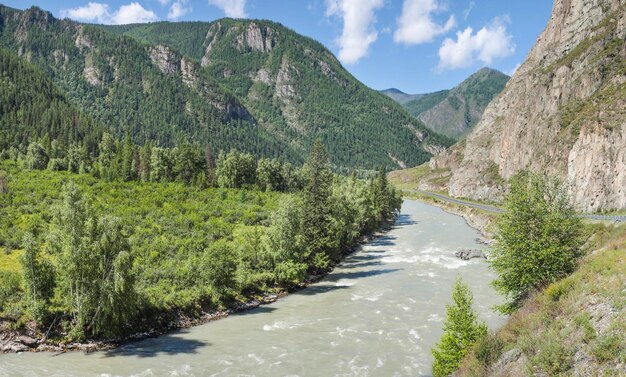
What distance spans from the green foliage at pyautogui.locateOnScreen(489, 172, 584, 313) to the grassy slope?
9.85 ft

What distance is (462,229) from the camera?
107m

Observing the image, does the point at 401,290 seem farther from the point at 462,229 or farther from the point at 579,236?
the point at 462,229

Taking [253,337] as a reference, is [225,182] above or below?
above

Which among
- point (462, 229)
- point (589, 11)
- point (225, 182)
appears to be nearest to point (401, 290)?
point (462, 229)

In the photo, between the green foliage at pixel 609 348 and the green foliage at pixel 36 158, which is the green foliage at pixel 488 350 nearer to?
the green foliage at pixel 609 348

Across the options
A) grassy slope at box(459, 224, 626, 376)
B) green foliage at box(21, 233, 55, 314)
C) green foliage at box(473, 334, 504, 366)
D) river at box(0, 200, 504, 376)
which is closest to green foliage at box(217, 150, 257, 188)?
river at box(0, 200, 504, 376)

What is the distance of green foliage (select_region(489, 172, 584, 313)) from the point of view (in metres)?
30.8

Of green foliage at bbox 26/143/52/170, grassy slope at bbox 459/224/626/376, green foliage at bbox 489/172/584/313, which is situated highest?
green foliage at bbox 26/143/52/170

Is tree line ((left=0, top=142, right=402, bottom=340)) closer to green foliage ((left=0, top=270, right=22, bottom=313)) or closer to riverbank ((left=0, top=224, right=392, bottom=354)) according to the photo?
green foliage ((left=0, top=270, right=22, bottom=313))

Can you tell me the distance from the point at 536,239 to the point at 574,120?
106850 millimetres

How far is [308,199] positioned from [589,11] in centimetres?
15203

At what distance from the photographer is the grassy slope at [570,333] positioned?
19.0 m

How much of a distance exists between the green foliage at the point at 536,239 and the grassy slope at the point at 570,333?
9.85 ft

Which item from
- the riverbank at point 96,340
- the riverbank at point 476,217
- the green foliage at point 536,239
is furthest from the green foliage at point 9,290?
the riverbank at point 476,217
